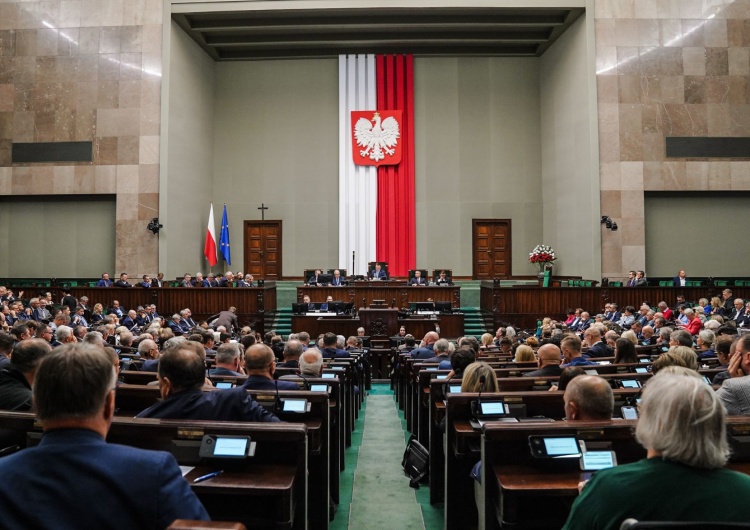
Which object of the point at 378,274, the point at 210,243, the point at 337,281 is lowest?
the point at 337,281

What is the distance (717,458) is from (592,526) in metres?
0.35

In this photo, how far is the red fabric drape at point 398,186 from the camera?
59.5ft

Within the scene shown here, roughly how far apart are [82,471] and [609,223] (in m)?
15.3

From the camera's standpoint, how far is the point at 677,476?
1.44m

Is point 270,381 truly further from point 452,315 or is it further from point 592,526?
point 452,315

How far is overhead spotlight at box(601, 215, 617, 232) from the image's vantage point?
49.3 feet

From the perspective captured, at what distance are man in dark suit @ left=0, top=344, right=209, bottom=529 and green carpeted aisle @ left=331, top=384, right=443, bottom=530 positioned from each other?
265cm

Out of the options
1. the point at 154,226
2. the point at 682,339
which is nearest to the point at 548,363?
the point at 682,339

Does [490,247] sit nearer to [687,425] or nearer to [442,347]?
[442,347]

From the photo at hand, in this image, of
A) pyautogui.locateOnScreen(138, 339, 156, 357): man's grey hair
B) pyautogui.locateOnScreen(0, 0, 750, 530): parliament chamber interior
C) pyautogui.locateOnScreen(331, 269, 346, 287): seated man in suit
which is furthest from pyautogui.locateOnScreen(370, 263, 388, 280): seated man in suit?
pyautogui.locateOnScreen(138, 339, 156, 357): man's grey hair

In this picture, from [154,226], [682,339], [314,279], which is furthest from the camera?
[154,226]

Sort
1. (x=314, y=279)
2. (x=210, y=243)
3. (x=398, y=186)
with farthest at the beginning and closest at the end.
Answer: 1. (x=398, y=186)
2. (x=210, y=243)
3. (x=314, y=279)

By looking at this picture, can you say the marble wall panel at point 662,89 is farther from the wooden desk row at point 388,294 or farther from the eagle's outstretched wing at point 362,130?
the eagle's outstretched wing at point 362,130

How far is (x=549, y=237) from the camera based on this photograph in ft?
58.9
